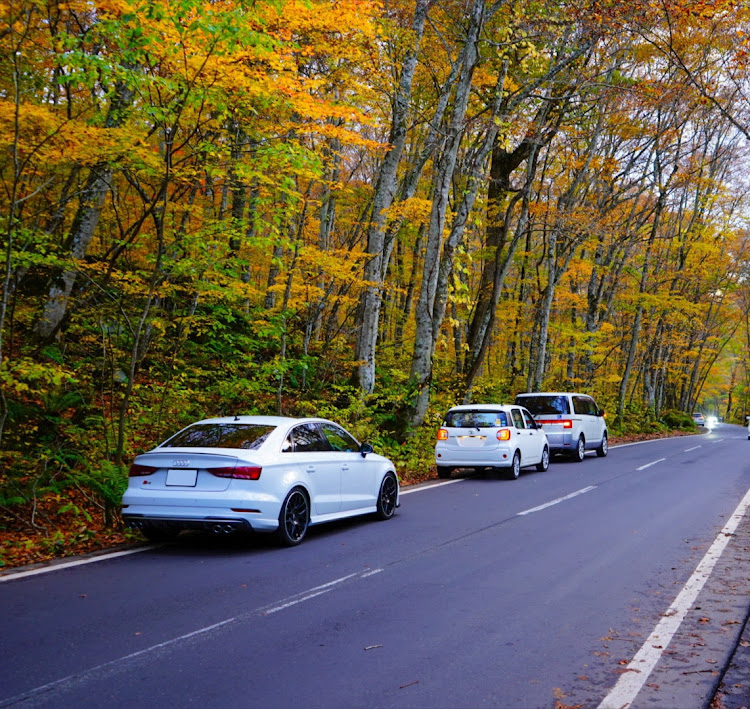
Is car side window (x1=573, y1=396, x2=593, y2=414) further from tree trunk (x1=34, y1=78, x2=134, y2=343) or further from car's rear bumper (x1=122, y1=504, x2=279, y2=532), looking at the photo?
car's rear bumper (x1=122, y1=504, x2=279, y2=532)

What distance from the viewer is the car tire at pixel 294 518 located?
8.20 metres

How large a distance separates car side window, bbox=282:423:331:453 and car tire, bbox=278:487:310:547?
59 centimetres

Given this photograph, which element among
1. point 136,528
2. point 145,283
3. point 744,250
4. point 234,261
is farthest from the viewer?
point 744,250

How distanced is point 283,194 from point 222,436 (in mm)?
6457

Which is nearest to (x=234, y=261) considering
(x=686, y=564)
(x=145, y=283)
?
(x=145, y=283)

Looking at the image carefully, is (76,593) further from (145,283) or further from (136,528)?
(145,283)

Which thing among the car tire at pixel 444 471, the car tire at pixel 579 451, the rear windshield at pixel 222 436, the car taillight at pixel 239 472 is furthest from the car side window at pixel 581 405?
the car taillight at pixel 239 472

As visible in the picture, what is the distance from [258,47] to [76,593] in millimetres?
6671

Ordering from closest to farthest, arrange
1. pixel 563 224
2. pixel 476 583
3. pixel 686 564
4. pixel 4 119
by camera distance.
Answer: pixel 476 583 → pixel 686 564 → pixel 4 119 → pixel 563 224

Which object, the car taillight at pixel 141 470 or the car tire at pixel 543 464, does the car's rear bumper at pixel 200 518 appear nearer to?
the car taillight at pixel 141 470

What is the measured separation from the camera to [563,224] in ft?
79.5

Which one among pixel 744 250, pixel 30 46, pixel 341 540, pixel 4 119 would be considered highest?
pixel 744 250

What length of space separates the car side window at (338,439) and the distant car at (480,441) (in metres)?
6.13

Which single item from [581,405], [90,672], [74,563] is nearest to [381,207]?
[581,405]
